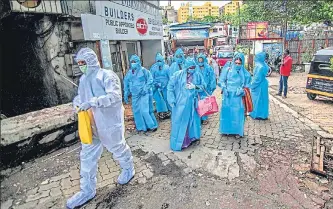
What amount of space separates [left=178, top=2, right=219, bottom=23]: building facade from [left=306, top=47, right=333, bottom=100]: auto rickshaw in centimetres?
3309

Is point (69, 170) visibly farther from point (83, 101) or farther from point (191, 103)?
point (191, 103)

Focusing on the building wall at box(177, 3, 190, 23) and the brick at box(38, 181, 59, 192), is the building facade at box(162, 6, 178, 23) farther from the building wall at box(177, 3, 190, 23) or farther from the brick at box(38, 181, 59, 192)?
the brick at box(38, 181, 59, 192)

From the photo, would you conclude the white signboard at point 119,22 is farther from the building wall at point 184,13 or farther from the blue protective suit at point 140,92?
the building wall at point 184,13

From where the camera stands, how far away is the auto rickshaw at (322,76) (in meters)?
7.14

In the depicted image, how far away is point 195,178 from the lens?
138 inches

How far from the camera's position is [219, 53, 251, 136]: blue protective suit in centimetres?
465

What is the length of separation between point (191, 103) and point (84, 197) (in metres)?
2.24

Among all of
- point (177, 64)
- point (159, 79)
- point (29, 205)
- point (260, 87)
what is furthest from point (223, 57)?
point (29, 205)

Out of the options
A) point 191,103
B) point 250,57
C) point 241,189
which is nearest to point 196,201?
point 241,189

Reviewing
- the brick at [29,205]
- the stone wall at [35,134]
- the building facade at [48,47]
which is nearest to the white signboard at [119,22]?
the building facade at [48,47]

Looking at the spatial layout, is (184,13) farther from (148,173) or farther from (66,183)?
(66,183)

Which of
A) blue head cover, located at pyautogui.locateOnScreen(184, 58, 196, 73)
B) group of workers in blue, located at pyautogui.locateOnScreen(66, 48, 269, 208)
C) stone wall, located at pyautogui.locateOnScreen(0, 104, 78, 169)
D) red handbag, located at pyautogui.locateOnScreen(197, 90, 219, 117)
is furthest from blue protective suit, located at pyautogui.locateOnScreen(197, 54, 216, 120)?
stone wall, located at pyautogui.locateOnScreen(0, 104, 78, 169)

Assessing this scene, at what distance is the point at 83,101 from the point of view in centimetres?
299

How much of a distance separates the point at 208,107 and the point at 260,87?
253cm
